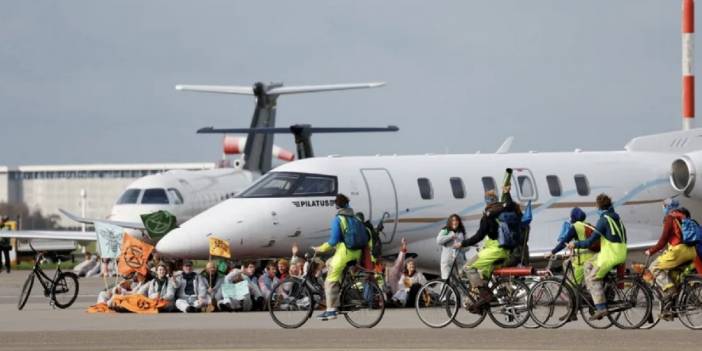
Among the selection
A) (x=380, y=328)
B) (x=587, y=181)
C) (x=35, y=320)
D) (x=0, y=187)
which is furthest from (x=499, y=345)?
(x=0, y=187)

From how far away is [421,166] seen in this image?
29719 mm

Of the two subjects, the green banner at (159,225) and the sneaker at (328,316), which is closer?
the sneaker at (328,316)

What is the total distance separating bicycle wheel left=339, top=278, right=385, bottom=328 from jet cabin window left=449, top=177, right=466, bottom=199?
8320 mm

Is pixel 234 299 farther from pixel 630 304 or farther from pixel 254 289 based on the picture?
pixel 630 304

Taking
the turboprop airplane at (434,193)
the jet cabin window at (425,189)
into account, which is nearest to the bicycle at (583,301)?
the turboprop airplane at (434,193)

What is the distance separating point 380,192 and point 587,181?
4575mm

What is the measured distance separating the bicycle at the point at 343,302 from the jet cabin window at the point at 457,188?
26.8 feet

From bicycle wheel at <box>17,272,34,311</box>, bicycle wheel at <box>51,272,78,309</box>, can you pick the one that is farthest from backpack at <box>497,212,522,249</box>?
bicycle wheel at <box>17,272,34,311</box>

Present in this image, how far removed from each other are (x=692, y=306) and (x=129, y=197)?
29522mm

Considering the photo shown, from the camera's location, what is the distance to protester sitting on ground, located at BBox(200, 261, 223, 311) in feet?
84.7

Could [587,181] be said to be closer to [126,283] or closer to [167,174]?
[126,283]

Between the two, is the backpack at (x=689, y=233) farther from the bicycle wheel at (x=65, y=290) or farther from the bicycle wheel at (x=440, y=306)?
the bicycle wheel at (x=65, y=290)

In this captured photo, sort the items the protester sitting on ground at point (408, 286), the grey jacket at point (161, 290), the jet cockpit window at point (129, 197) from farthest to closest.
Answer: the jet cockpit window at point (129, 197) → the protester sitting on ground at point (408, 286) → the grey jacket at point (161, 290)

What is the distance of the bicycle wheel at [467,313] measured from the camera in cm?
2098
